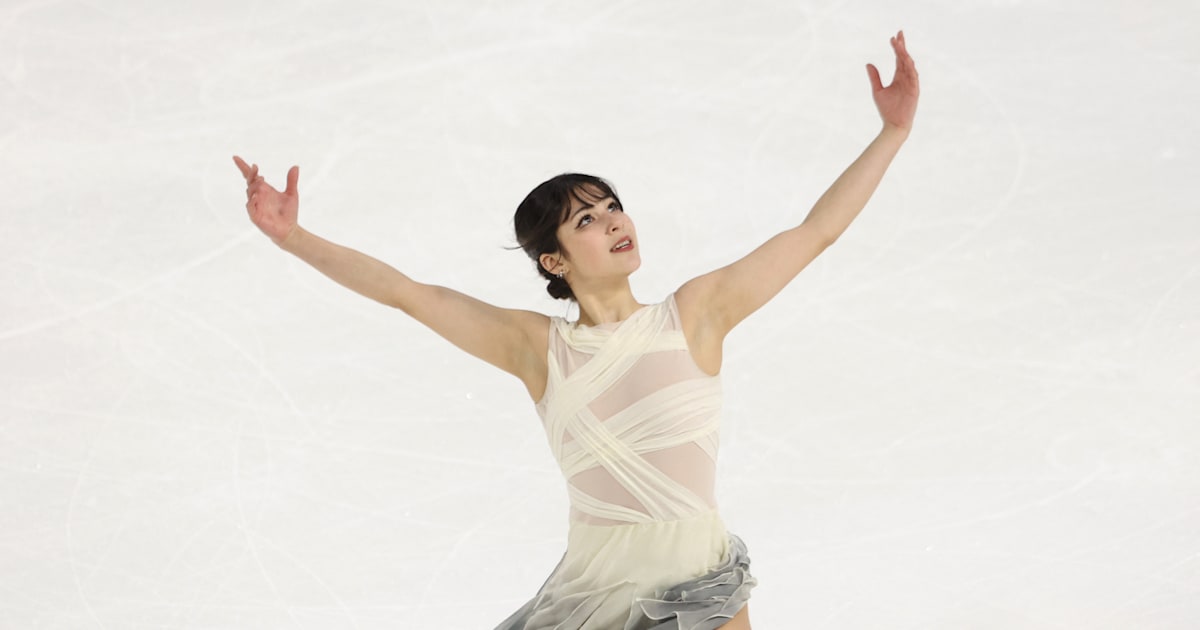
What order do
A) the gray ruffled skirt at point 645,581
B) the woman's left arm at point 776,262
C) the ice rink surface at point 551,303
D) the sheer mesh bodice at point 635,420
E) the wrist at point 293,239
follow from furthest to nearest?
the ice rink surface at point 551,303, the wrist at point 293,239, the woman's left arm at point 776,262, the sheer mesh bodice at point 635,420, the gray ruffled skirt at point 645,581

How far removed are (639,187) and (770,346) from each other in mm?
970

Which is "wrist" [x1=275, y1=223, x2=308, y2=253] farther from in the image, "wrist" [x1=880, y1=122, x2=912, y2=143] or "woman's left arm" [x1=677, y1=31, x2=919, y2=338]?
"wrist" [x1=880, y1=122, x2=912, y2=143]

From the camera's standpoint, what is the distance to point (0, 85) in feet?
22.0

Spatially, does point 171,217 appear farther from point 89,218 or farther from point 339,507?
point 339,507

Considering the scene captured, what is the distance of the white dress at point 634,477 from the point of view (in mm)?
3334

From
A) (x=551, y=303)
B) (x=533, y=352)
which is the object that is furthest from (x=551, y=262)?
(x=551, y=303)

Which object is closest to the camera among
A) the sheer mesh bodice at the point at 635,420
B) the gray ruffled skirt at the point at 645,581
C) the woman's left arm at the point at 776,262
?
the gray ruffled skirt at the point at 645,581

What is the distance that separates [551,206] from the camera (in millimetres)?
3615

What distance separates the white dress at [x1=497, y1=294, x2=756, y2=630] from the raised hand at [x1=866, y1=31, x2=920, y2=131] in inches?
29.9

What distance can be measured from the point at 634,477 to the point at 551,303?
315 cm

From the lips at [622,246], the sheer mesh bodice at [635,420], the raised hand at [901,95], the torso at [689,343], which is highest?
the raised hand at [901,95]

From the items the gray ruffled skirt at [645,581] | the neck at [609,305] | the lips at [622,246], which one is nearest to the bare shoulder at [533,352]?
the neck at [609,305]

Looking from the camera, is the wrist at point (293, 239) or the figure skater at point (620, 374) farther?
the wrist at point (293, 239)

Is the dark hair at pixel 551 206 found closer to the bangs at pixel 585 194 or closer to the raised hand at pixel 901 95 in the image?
the bangs at pixel 585 194
